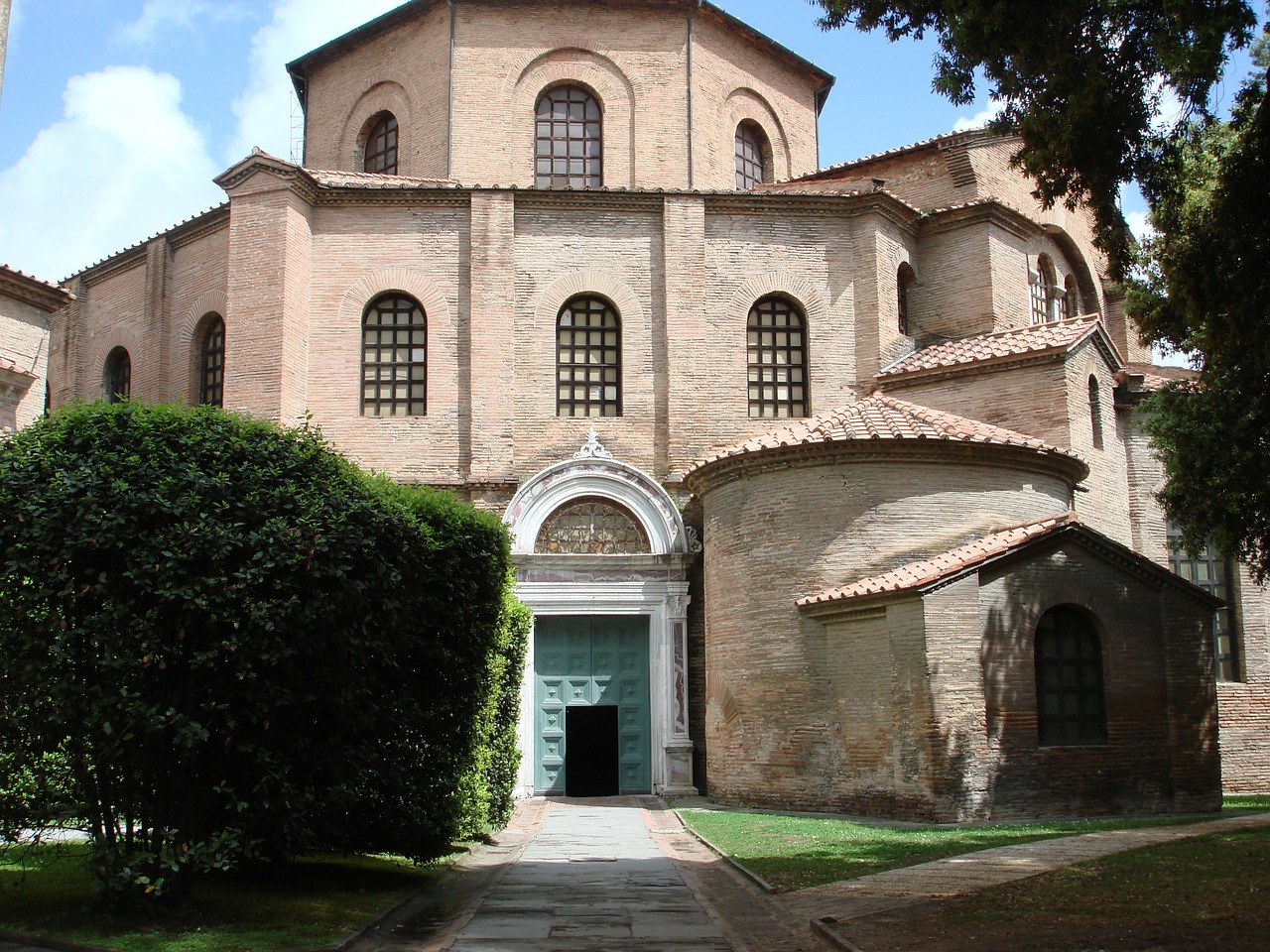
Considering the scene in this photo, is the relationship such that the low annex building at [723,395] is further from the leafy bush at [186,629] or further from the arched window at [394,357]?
the leafy bush at [186,629]

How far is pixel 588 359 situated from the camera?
2273 cm

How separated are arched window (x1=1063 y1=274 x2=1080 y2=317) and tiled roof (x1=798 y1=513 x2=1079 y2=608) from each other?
31.0ft

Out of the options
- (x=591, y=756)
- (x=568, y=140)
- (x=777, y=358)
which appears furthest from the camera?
(x=568, y=140)

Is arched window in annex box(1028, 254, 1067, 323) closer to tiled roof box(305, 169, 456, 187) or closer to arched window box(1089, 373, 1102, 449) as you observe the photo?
arched window box(1089, 373, 1102, 449)

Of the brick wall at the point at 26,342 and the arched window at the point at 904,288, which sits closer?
the brick wall at the point at 26,342

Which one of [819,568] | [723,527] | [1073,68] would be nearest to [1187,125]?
[1073,68]

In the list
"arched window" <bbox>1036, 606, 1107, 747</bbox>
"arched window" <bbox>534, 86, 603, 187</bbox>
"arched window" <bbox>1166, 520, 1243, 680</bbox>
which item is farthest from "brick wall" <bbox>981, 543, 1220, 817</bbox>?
"arched window" <bbox>534, 86, 603, 187</bbox>

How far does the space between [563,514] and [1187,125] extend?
1295 cm

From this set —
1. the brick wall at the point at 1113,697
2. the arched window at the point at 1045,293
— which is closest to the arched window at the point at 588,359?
the brick wall at the point at 1113,697

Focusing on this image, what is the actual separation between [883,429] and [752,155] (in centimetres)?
1092

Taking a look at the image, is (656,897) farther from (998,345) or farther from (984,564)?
(998,345)

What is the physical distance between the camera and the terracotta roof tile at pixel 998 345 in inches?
819

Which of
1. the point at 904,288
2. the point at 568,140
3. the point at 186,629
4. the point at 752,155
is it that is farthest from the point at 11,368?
the point at 752,155

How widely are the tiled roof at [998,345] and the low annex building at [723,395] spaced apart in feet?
0.33
